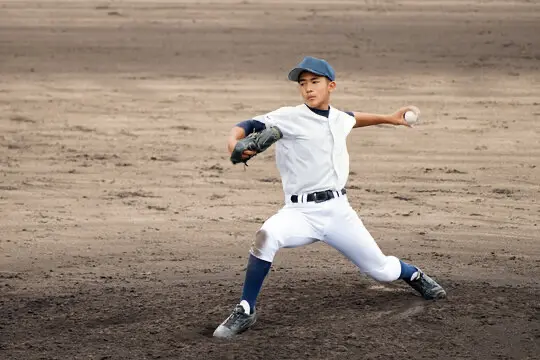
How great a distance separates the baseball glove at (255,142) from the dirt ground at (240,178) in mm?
1007

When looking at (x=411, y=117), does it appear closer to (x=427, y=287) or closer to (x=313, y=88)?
(x=313, y=88)

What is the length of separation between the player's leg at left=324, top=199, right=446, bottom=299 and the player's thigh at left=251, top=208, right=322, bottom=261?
0.11 meters

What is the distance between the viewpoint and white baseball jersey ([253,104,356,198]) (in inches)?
223

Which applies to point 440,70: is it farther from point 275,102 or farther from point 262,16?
point 262,16

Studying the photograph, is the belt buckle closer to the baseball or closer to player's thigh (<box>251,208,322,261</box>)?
player's thigh (<box>251,208,322,261</box>)

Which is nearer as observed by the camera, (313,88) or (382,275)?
(313,88)

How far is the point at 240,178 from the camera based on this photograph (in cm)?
955

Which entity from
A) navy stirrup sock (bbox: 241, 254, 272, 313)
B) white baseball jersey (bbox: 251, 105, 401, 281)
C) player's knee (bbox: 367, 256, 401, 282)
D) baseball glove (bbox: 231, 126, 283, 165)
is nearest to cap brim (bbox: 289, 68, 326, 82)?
white baseball jersey (bbox: 251, 105, 401, 281)

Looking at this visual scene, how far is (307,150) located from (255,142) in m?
0.40

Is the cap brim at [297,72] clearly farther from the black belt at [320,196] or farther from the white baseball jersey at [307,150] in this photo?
the black belt at [320,196]

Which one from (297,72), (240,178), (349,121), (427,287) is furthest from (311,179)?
(240,178)

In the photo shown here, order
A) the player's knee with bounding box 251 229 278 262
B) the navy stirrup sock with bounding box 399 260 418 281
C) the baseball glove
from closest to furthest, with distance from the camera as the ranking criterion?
the baseball glove < the player's knee with bounding box 251 229 278 262 < the navy stirrup sock with bounding box 399 260 418 281

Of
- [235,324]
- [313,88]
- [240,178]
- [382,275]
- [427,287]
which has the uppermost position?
[313,88]

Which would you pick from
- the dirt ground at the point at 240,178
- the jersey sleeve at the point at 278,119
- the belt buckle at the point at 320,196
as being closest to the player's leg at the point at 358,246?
the belt buckle at the point at 320,196
